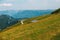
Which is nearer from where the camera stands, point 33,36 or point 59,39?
→ point 59,39

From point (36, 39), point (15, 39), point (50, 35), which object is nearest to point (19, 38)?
point (15, 39)

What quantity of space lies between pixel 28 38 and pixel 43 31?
6113 millimetres

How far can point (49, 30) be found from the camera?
154ft

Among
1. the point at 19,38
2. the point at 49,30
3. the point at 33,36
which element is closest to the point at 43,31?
the point at 49,30

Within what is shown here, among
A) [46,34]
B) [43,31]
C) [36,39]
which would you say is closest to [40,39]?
[36,39]

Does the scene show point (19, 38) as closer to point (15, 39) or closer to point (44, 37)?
point (15, 39)

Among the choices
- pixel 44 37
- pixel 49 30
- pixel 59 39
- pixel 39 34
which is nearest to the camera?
pixel 59 39

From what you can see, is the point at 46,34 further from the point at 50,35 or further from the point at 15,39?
the point at 15,39

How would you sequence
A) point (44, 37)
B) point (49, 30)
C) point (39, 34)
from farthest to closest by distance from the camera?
point (49, 30) < point (39, 34) < point (44, 37)

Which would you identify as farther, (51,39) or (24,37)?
(24,37)

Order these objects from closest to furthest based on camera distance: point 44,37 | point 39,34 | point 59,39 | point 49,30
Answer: point 59,39 < point 44,37 < point 39,34 < point 49,30

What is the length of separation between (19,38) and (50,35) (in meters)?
7.09

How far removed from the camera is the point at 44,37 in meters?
41.3

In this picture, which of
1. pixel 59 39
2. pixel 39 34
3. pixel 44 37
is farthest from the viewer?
pixel 39 34
